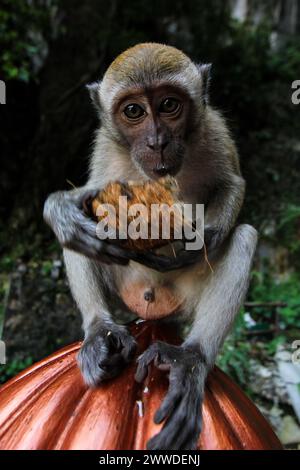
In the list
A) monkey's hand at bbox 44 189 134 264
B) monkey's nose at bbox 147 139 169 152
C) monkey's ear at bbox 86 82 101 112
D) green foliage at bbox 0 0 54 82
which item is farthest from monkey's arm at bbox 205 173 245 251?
green foliage at bbox 0 0 54 82

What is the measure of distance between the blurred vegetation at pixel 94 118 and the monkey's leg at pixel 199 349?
2603mm

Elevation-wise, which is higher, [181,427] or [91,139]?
[91,139]

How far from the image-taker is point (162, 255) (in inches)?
106

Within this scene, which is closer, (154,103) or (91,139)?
(154,103)

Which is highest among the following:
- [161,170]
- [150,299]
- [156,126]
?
[156,126]

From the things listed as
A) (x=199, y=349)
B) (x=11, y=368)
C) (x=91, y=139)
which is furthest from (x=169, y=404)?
(x=91, y=139)

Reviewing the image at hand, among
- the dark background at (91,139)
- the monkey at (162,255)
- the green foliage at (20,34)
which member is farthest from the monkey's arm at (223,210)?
the green foliage at (20,34)

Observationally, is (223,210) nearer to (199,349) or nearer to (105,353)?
(199,349)

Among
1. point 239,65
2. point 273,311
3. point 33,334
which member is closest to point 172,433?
point 33,334

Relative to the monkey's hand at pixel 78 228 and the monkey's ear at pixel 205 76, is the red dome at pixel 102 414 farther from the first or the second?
the monkey's ear at pixel 205 76

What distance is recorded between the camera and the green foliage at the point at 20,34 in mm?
6484

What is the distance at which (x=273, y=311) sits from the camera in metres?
6.17

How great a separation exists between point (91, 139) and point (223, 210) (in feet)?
13.2

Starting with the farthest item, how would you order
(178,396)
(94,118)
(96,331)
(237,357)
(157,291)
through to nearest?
(94,118) < (237,357) < (157,291) < (96,331) < (178,396)
